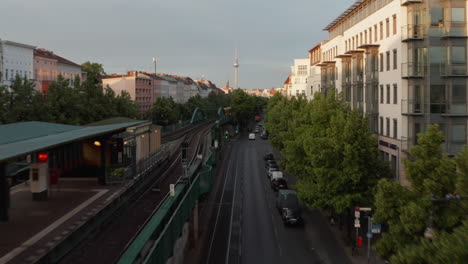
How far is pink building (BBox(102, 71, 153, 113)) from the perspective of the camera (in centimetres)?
12812

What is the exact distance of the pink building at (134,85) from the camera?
12812 cm

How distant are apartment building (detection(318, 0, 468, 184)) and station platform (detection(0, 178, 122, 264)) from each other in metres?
23.5

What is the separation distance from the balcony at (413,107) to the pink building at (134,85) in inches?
3854

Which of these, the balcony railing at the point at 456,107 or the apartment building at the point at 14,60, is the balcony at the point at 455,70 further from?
the apartment building at the point at 14,60

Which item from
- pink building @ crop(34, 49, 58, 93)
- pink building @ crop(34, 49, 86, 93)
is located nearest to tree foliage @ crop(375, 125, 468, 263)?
pink building @ crop(34, 49, 86, 93)

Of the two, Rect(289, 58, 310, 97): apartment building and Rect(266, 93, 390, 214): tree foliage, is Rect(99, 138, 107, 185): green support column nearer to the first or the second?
Rect(266, 93, 390, 214): tree foliage

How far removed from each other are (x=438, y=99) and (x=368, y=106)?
10.0m

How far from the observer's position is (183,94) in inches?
7480

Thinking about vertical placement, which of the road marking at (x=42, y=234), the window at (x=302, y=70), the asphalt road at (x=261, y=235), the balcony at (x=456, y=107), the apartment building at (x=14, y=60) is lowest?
the asphalt road at (x=261, y=235)

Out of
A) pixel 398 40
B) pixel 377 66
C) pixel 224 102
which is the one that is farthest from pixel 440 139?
pixel 224 102

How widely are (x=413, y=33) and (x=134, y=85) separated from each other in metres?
103

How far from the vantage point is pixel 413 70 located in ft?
115

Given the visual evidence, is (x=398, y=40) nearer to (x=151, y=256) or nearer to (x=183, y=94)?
(x=151, y=256)

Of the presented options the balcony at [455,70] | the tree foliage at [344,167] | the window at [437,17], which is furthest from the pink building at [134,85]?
the balcony at [455,70]
